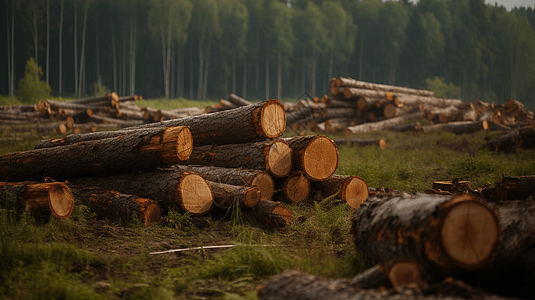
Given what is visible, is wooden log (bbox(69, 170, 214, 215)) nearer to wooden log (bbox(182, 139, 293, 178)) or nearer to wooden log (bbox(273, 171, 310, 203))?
wooden log (bbox(182, 139, 293, 178))

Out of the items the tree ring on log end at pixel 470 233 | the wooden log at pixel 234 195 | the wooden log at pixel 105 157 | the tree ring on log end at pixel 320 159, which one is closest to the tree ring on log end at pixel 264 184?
the wooden log at pixel 234 195

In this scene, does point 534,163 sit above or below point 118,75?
below

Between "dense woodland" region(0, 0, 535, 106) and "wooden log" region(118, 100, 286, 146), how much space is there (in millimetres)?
35405

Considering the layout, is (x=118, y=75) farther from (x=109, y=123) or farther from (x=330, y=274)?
(x=330, y=274)

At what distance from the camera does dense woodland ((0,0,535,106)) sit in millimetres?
40438

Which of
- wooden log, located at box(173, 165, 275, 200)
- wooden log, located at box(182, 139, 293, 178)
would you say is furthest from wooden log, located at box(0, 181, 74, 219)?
wooden log, located at box(182, 139, 293, 178)

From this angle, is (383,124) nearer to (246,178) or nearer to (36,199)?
(246,178)

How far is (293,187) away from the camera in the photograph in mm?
5301

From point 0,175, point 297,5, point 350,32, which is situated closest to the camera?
point 0,175

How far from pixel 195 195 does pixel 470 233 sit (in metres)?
3.24

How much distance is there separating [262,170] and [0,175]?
13.3 ft

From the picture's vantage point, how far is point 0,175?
557 centimetres

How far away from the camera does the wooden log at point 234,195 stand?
4494 mm

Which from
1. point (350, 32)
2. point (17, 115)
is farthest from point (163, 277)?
point (350, 32)
